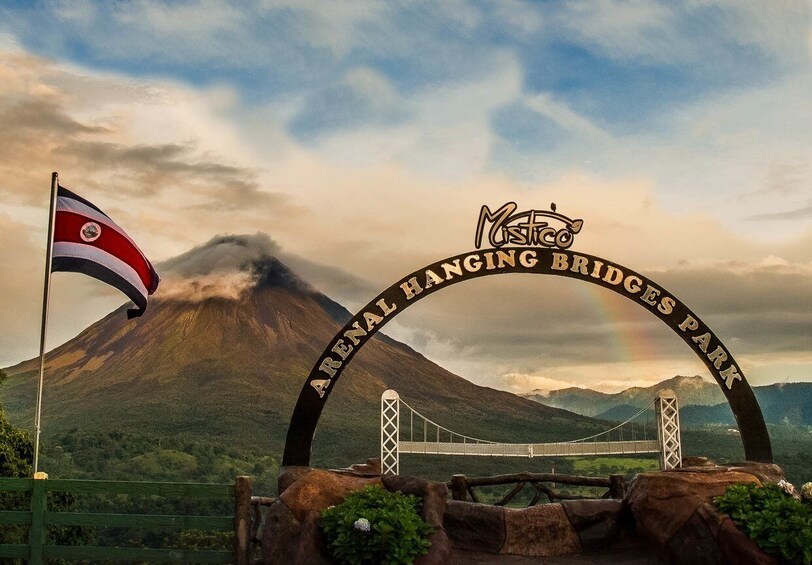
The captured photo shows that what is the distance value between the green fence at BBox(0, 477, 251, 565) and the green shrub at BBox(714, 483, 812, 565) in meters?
6.56

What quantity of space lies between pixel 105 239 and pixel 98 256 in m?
0.31

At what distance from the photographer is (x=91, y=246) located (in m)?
15.1

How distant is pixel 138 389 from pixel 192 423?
2383 centimetres

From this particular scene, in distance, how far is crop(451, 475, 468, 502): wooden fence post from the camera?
657 inches

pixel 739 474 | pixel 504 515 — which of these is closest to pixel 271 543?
pixel 504 515

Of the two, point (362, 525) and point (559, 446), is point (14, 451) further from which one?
point (362, 525)

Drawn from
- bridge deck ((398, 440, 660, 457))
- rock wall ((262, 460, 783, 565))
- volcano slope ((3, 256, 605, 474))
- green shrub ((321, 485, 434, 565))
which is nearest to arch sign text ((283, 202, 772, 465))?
rock wall ((262, 460, 783, 565))

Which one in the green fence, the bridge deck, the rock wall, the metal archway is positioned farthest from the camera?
the bridge deck

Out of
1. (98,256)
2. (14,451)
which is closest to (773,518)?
(98,256)

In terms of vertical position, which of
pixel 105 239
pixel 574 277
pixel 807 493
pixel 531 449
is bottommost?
pixel 807 493

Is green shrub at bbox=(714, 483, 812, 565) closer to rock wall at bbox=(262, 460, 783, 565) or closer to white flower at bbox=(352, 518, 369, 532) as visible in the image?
rock wall at bbox=(262, 460, 783, 565)

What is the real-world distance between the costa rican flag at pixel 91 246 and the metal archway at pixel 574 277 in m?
3.67

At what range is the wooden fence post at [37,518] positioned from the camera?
41.8 feet

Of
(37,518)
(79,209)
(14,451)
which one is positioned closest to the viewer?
(37,518)
